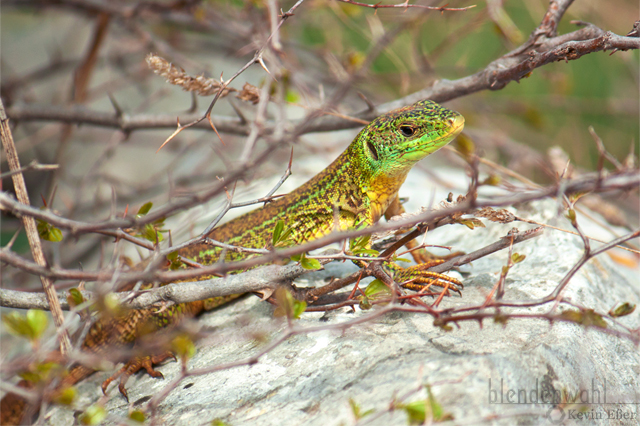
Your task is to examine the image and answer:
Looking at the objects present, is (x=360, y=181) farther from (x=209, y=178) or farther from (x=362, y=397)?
(x=209, y=178)

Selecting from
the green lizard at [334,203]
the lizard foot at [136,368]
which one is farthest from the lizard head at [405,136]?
the lizard foot at [136,368]

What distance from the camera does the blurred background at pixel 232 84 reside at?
4.96 metres

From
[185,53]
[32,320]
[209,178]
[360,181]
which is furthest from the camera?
[185,53]

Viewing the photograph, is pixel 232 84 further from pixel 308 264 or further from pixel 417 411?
pixel 417 411

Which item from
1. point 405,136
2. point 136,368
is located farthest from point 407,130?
point 136,368

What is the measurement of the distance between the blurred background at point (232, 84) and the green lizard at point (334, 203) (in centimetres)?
130

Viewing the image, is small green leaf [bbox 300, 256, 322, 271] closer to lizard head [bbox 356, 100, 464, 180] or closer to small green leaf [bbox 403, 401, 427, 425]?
small green leaf [bbox 403, 401, 427, 425]

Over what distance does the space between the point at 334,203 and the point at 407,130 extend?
69 centimetres

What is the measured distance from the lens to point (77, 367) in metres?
3.01

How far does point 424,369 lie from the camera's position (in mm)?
1876

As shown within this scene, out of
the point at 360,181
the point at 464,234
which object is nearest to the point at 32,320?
the point at 360,181

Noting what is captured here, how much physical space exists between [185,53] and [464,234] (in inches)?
196

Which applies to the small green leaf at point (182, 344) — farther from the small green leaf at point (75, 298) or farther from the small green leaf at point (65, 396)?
the small green leaf at point (75, 298)

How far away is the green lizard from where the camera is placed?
3.07 m
